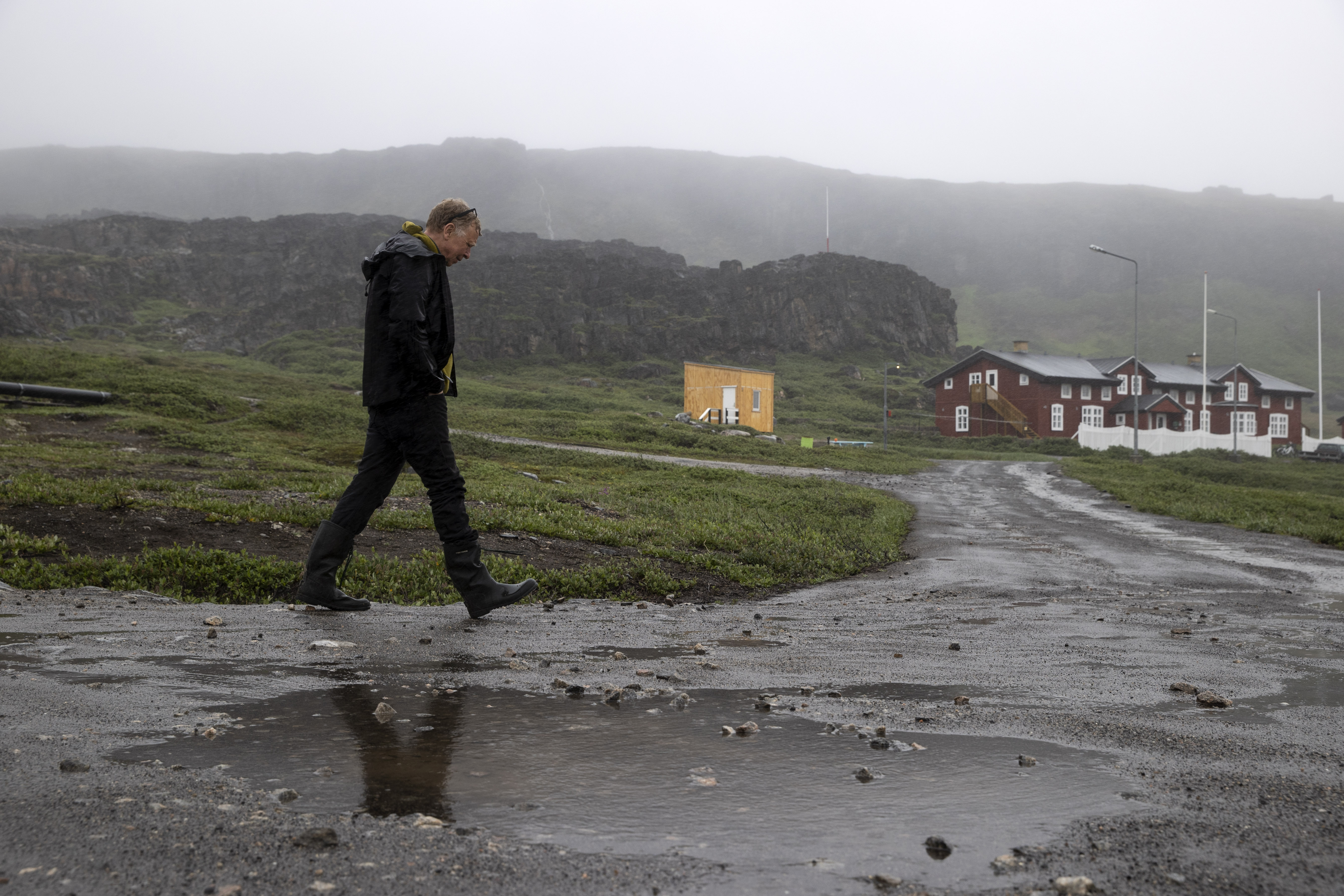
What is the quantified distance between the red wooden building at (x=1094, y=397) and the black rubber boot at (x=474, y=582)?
7398 cm

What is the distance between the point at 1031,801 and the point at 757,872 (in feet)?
3.48

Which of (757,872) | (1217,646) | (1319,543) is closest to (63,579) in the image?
(757,872)

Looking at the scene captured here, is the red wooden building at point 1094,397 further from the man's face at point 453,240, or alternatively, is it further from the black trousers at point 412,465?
the black trousers at point 412,465

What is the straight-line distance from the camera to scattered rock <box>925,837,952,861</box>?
2363 mm

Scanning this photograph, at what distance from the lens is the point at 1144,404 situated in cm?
7556

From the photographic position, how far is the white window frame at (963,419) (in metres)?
79.6

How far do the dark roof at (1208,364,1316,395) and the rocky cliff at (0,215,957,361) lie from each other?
2259 inches

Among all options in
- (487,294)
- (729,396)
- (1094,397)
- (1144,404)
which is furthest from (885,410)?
(487,294)

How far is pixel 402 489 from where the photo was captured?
13.7 meters

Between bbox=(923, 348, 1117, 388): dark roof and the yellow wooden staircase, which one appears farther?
bbox=(923, 348, 1117, 388): dark roof

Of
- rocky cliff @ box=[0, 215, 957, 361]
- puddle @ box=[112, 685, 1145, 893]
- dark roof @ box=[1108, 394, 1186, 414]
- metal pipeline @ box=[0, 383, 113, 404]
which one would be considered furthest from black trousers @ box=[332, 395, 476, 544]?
rocky cliff @ box=[0, 215, 957, 361]

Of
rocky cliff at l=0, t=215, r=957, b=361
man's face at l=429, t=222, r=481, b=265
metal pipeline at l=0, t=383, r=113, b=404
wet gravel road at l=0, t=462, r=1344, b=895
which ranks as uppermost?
rocky cliff at l=0, t=215, r=957, b=361

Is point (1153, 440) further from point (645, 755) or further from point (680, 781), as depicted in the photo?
point (680, 781)

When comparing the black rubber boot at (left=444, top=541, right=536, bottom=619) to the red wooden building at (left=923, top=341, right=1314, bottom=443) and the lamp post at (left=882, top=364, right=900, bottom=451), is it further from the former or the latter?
the red wooden building at (left=923, top=341, right=1314, bottom=443)
